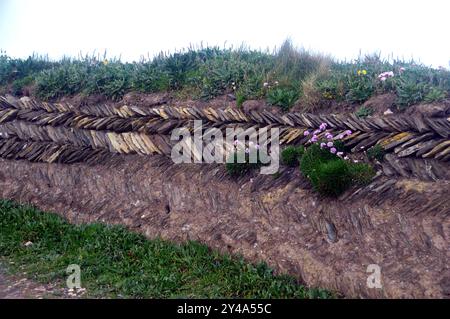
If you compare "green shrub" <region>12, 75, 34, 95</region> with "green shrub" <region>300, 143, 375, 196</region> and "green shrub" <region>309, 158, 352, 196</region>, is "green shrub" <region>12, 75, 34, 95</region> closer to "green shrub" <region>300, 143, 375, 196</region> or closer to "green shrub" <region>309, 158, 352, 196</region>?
"green shrub" <region>300, 143, 375, 196</region>

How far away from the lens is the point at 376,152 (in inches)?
228

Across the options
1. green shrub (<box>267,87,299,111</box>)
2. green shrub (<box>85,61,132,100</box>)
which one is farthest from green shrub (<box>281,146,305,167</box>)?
green shrub (<box>85,61,132,100</box>)

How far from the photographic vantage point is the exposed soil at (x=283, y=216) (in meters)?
4.84

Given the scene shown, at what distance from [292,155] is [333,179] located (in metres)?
0.85

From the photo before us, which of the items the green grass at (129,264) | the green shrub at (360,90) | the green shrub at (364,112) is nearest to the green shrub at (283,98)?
the green shrub at (360,90)

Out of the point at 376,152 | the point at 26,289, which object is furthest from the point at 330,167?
the point at 26,289

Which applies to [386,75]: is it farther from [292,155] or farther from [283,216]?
[283,216]

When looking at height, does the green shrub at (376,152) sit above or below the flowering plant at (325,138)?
below

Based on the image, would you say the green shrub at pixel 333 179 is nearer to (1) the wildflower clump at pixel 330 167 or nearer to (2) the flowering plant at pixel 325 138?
(1) the wildflower clump at pixel 330 167

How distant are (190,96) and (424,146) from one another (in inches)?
159

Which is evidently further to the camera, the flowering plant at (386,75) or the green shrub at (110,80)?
the green shrub at (110,80)

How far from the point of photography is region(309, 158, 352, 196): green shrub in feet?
18.3

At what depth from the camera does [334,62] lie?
8.63 m

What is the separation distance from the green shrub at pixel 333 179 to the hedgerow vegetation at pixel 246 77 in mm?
1136
